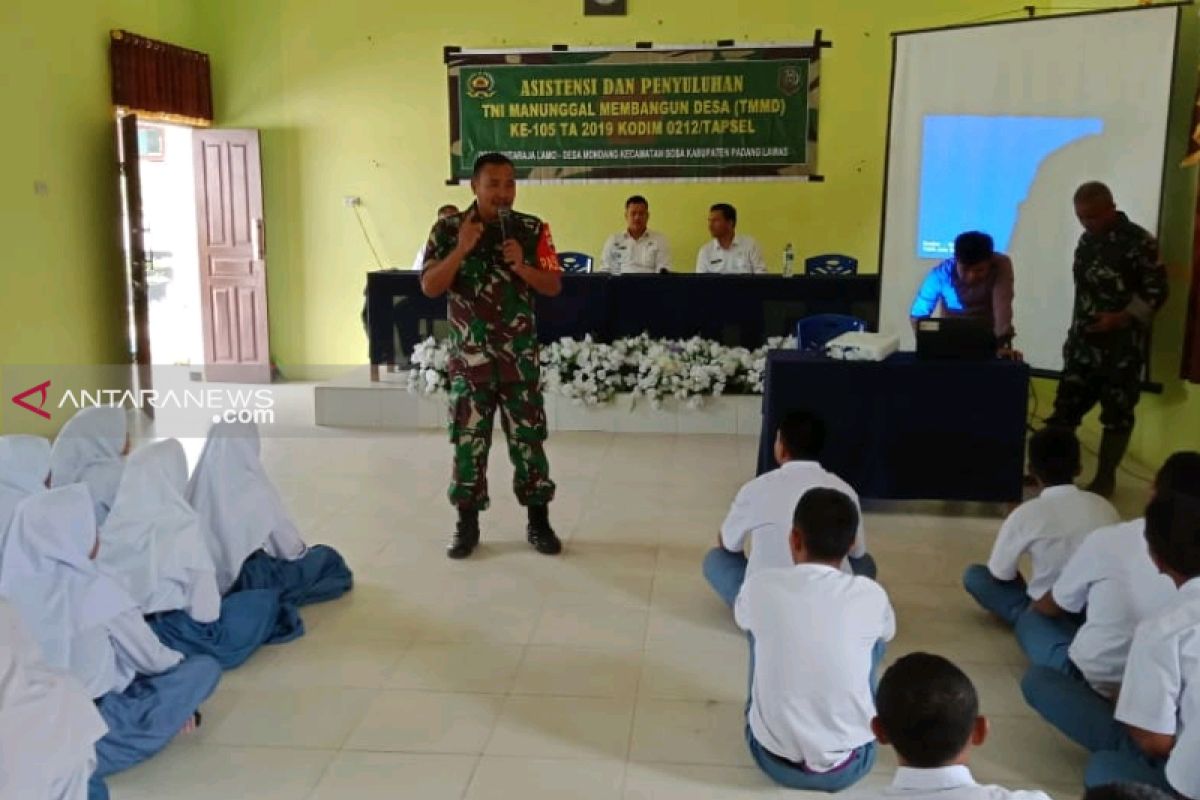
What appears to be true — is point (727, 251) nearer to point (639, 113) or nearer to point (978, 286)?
point (639, 113)

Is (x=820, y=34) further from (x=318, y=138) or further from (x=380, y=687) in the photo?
(x=380, y=687)

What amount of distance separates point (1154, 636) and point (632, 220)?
603 centimetres

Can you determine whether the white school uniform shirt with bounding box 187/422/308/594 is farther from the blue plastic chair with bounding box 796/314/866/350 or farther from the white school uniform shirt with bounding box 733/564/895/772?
the blue plastic chair with bounding box 796/314/866/350

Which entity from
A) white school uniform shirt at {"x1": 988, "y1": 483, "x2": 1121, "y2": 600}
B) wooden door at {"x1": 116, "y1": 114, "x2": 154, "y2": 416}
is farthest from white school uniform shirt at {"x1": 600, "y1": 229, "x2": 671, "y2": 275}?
white school uniform shirt at {"x1": 988, "y1": 483, "x2": 1121, "y2": 600}

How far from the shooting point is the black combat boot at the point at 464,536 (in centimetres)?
434

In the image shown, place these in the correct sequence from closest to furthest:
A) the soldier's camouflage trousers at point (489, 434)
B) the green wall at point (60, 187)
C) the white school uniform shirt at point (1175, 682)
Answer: the white school uniform shirt at point (1175, 682) < the soldier's camouflage trousers at point (489, 434) < the green wall at point (60, 187)

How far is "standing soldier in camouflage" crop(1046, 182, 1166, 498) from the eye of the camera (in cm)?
499

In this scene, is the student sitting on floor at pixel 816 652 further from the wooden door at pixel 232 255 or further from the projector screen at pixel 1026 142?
the wooden door at pixel 232 255

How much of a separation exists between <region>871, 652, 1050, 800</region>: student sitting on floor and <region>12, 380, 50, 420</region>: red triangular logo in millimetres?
6398

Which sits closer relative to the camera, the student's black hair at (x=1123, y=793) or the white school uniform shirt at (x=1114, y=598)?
the student's black hair at (x=1123, y=793)

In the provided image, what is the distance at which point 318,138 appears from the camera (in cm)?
891

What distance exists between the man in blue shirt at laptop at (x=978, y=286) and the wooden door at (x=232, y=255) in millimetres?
5651

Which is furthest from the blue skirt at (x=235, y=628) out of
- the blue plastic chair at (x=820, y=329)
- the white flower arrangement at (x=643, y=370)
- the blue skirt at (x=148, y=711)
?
the white flower arrangement at (x=643, y=370)

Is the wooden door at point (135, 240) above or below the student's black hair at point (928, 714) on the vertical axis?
above
